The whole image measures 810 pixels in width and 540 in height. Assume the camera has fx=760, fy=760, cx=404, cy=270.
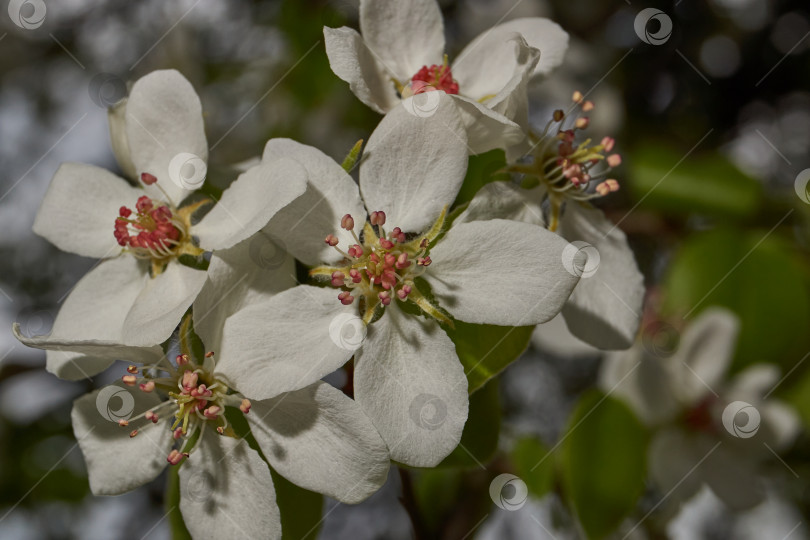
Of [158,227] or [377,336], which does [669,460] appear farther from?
[158,227]

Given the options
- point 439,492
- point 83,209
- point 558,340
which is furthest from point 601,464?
point 83,209

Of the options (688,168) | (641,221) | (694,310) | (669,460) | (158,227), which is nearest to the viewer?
(158,227)

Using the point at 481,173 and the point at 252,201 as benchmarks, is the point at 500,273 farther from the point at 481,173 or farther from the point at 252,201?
the point at 252,201

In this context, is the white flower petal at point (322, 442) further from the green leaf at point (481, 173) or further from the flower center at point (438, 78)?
the flower center at point (438, 78)

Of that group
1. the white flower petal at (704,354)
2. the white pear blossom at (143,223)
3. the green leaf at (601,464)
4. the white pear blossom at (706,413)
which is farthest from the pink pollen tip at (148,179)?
the white flower petal at (704,354)

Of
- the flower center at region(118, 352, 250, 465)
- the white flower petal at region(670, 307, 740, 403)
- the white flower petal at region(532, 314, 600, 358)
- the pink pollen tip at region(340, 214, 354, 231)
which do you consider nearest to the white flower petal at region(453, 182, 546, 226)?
the pink pollen tip at region(340, 214, 354, 231)

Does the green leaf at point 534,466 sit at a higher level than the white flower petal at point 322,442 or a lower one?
lower

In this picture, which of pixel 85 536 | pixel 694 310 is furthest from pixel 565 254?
pixel 85 536
